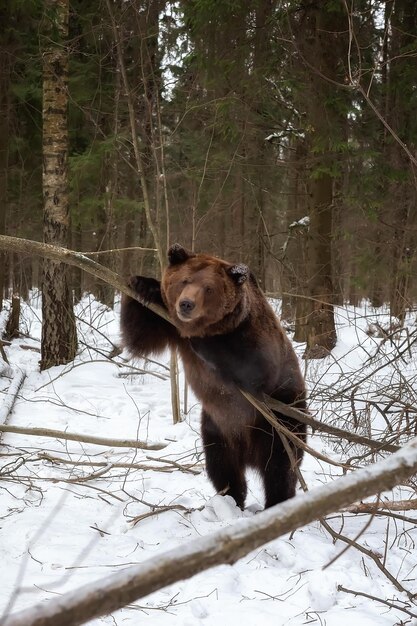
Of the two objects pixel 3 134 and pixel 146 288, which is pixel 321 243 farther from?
pixel 3 134

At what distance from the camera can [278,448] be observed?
4.46 meters

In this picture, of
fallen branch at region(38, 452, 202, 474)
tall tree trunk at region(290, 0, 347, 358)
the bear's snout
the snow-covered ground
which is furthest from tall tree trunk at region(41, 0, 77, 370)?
the bear's snout

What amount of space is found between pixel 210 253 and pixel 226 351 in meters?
5.10

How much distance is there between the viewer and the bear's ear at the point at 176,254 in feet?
13.1

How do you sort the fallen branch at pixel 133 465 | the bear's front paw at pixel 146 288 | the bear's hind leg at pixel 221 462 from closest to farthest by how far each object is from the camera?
the bear's front paw at pixel 146 288, the bear's hind leg at pixel 221 462, the fallen branch at pixel 133 465

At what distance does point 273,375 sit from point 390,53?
9.99m

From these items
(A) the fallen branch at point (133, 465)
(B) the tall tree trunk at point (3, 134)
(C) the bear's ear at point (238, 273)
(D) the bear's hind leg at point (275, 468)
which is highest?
(B) the tall tree trunk at point (3, 134)

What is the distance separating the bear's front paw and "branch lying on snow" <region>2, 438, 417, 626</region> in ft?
9.80

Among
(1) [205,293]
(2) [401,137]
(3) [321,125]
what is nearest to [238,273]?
(1) [205,293]

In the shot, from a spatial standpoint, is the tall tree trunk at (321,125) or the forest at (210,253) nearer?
the forest at (210,253)

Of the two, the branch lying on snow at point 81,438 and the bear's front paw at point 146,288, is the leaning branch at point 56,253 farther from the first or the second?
the branch lying on snow at point 81,438

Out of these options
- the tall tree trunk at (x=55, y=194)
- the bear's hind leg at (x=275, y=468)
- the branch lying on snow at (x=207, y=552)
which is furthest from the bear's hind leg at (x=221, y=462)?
the tall tree trunk at (x=55, y=194)

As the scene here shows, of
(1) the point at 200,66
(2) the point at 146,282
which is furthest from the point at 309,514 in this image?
(1) the point at 200,66

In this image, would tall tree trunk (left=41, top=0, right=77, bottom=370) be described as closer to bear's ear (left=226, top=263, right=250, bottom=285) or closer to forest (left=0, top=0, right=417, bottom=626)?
forest (left=0, top=0, right=417, bottom=626)
